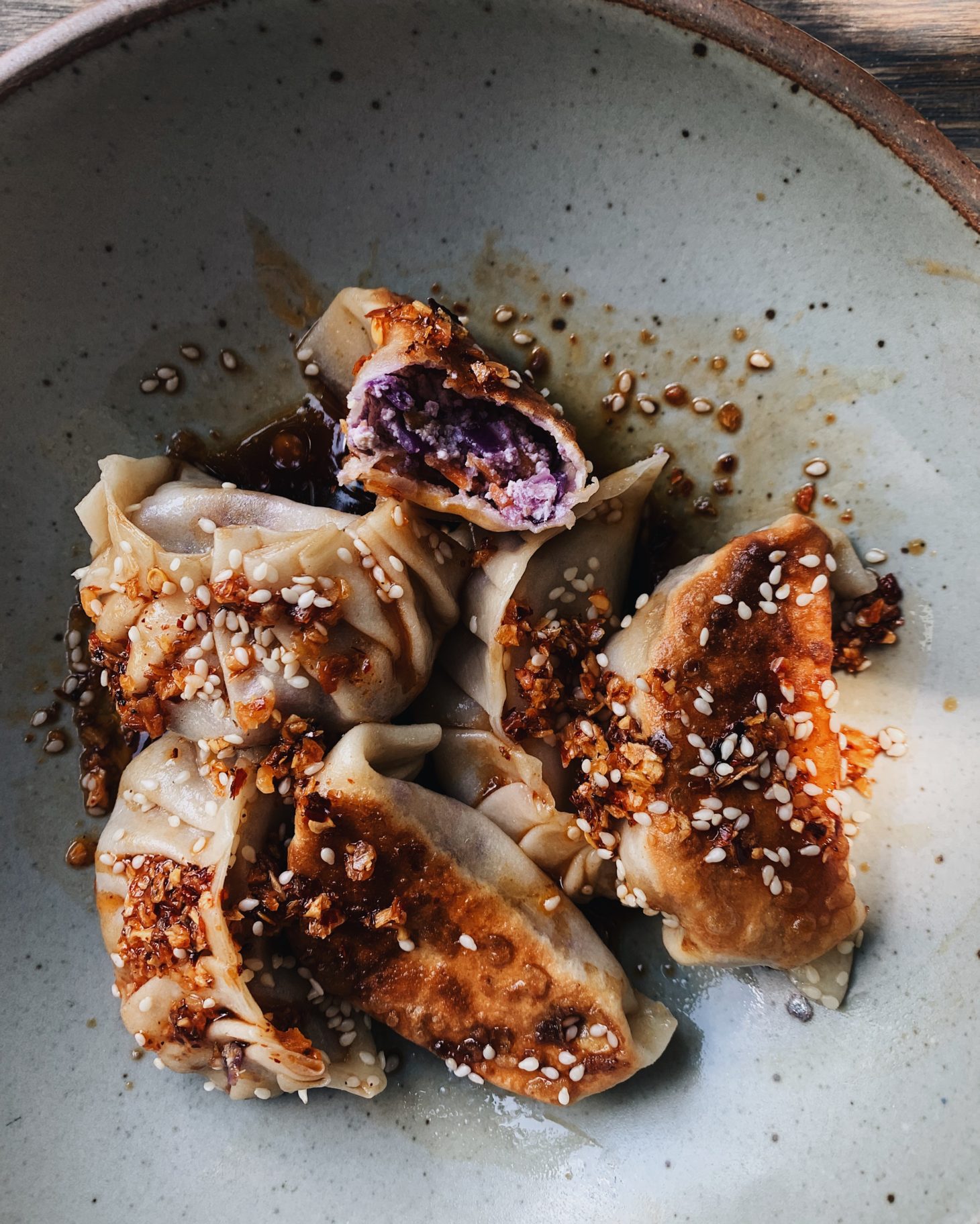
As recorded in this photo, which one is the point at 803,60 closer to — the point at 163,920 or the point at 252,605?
the point at 252,605

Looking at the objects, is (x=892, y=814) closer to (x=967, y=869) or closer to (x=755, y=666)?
(x=967, y=869)

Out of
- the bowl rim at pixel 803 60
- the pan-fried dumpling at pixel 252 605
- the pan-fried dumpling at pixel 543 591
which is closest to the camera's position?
the bowl rim at pixel 803 60

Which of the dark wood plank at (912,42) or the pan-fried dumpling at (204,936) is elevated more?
the dark wood plank at (912,42)

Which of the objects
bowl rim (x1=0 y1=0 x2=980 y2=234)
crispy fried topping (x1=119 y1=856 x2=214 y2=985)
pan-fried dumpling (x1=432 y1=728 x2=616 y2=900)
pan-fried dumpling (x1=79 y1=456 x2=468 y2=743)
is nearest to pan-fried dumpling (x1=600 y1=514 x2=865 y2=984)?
pan-fried dumpling (x1=432 y1=728 x2=616 y2=900)

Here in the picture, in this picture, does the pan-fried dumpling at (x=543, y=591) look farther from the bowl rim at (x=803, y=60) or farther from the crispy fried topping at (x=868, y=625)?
the bowl rim at (x=803, y=60)

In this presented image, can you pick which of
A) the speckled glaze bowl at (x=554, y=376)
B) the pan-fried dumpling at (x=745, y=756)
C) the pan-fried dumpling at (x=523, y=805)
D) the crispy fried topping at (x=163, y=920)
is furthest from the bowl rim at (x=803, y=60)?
the crispy fried topping at (x=163, y=920)

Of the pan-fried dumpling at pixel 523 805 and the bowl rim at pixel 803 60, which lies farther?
the pan-fried dumpling at pixel 523 805
